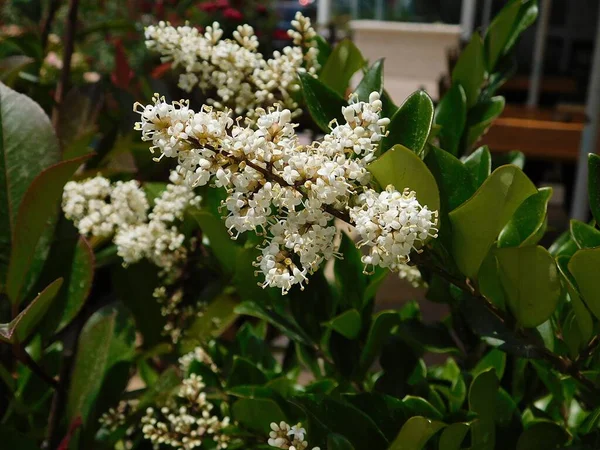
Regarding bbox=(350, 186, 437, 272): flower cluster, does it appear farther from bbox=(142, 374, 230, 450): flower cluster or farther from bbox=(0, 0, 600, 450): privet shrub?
bbox=(142, 374, 230, 450): flower cluster

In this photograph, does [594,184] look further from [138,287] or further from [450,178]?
[138,287]

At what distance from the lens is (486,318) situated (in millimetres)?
565

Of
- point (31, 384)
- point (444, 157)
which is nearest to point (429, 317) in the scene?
point (31, 384)

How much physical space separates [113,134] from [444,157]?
63 cm

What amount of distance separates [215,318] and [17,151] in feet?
0.93

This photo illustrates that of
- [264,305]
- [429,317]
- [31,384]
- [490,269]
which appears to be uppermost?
[490,269]

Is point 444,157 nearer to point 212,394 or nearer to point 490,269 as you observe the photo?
point 490,269

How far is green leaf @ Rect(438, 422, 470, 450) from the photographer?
51 cm

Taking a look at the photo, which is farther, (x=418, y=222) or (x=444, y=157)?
(x=444, y=157)

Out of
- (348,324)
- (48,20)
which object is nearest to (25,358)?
(348,324)

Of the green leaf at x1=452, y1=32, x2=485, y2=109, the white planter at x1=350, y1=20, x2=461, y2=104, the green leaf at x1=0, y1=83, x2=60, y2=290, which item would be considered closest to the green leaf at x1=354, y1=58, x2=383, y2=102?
the green leaf at x1=452, y1=32, x2=485, y2=109

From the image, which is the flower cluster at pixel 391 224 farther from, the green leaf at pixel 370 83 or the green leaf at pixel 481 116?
the green leaf at pixel 481 116

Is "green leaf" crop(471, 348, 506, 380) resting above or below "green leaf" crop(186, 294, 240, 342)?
above

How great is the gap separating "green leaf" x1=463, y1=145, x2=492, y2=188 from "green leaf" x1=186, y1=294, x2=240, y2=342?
1.17 feet
